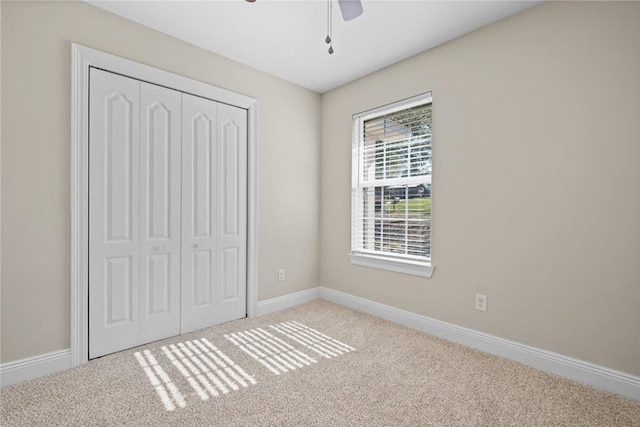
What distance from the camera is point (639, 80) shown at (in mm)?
Result: 1747

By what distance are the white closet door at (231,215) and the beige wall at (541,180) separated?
159 cm

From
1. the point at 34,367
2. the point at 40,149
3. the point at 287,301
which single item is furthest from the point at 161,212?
the point at 287,301

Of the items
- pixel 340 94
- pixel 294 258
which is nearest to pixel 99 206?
pixel 294 258

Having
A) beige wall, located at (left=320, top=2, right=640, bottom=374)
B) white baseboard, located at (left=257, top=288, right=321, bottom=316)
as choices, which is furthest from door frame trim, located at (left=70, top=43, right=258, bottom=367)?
beige wall, located at (left=320, top=2, right=640, bottom=374)

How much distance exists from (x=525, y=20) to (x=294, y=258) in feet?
9.34

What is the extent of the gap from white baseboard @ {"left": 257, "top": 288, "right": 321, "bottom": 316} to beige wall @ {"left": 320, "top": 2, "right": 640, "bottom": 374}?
1194mm

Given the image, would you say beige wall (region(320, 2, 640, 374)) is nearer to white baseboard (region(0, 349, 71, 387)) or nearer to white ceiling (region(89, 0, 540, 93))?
white ceiling (region(89, 0, 540, 93))

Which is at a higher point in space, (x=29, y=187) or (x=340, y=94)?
(x=340, y=94)

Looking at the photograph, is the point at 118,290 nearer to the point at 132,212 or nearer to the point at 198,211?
the point at 132,212

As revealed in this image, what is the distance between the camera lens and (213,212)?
2.80 m

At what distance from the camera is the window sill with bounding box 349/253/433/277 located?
2.73m

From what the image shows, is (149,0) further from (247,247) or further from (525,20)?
(525,20)

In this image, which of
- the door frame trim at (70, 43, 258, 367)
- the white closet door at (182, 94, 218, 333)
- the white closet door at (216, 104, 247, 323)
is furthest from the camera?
the white closet door at (216, 104, 247, 323)

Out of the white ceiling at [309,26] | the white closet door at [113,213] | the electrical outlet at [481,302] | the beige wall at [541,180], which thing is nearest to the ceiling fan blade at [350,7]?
the white ceiling at [309,26]
